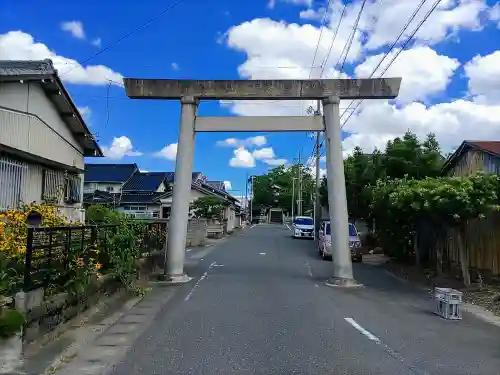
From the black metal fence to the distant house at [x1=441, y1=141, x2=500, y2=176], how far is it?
1154 cm

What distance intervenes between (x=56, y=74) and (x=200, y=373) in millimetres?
12432

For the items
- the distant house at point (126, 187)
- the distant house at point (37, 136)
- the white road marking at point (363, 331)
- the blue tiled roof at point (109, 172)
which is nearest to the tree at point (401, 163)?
the white road marking at point (363, 331)

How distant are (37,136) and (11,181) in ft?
7.35

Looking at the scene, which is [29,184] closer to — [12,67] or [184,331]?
[12,67]

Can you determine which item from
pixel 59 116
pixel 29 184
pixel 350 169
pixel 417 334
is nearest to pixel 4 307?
pixel 417 334

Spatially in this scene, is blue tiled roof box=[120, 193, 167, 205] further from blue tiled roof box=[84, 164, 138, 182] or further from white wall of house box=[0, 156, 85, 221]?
white wall of house box=[0, 156, 85, 221]

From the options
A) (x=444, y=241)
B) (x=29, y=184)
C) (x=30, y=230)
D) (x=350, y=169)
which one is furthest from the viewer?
(x=350, y=169)

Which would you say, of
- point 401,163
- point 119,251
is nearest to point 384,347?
point 119,251

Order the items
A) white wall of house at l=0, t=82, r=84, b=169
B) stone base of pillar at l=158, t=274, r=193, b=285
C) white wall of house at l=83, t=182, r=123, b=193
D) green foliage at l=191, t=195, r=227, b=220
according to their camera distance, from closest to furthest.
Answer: white wall of house at l=0, t=82, r=84, b=169 < stone base of pillar at l=158, t=274, r=193, b=285 < green foliage at l=191, t=195, r=227, b=220 < white wall of house at l=83, t=182, r=123, b=193

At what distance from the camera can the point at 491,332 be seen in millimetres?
9219

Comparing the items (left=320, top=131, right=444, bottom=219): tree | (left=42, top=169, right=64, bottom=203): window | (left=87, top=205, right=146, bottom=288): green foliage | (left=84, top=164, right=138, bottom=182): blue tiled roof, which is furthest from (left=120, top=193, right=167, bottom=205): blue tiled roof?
(left=87, top=205, right=146, bottom=288): green foliage

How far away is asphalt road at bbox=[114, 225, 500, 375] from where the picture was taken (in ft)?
21.6

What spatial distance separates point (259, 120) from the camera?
16906mm

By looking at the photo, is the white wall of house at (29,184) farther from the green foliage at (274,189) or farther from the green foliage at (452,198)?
the green foliage at (274,189)
